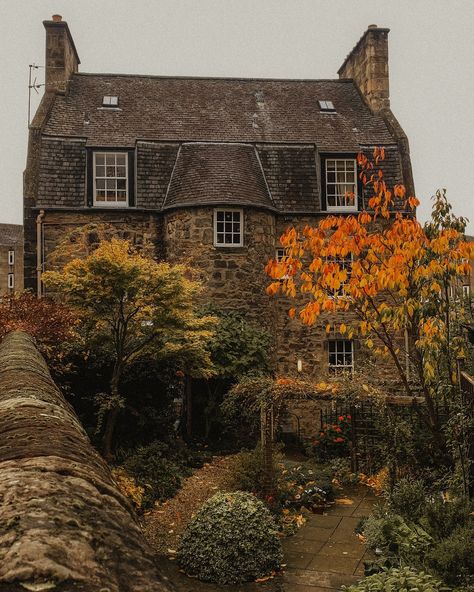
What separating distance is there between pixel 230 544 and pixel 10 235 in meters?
63.8

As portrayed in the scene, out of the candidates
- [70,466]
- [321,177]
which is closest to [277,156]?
[321,177]

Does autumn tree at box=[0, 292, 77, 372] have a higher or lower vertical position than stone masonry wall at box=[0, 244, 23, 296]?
lower

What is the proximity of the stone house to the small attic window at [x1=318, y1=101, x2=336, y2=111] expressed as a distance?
0.11 metres

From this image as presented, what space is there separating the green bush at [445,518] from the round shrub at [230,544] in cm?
210

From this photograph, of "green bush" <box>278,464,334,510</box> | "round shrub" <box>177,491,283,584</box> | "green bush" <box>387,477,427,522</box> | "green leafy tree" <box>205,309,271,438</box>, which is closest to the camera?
"round shrub" <box>177,491,283,584</box>

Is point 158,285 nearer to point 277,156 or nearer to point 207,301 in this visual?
point 207,301

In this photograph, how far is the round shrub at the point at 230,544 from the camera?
7922 millimetres

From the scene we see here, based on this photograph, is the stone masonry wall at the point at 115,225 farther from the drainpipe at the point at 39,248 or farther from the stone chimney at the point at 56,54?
the stone chimney at the point at 56,54

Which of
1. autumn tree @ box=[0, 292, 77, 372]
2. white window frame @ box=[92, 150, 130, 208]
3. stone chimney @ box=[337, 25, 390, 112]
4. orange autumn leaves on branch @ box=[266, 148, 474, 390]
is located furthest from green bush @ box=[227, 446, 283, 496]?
stone chimney @ box=[337, 25, 390, 112]

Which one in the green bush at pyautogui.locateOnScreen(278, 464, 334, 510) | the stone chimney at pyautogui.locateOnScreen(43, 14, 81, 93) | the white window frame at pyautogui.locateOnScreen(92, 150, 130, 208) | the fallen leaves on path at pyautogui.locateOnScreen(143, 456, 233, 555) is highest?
the stone chimney at pyautogui.locateOnScreen(43, 14, 81, 93)

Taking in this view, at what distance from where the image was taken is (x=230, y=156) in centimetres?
2059

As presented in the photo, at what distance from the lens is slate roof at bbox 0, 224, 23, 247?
64750 millimetres

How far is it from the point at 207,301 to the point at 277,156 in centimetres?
591

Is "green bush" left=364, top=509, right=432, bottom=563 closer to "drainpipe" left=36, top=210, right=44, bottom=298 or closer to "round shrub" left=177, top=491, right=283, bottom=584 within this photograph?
"round shrub" left=177, top=491, right=283, bottom=584
